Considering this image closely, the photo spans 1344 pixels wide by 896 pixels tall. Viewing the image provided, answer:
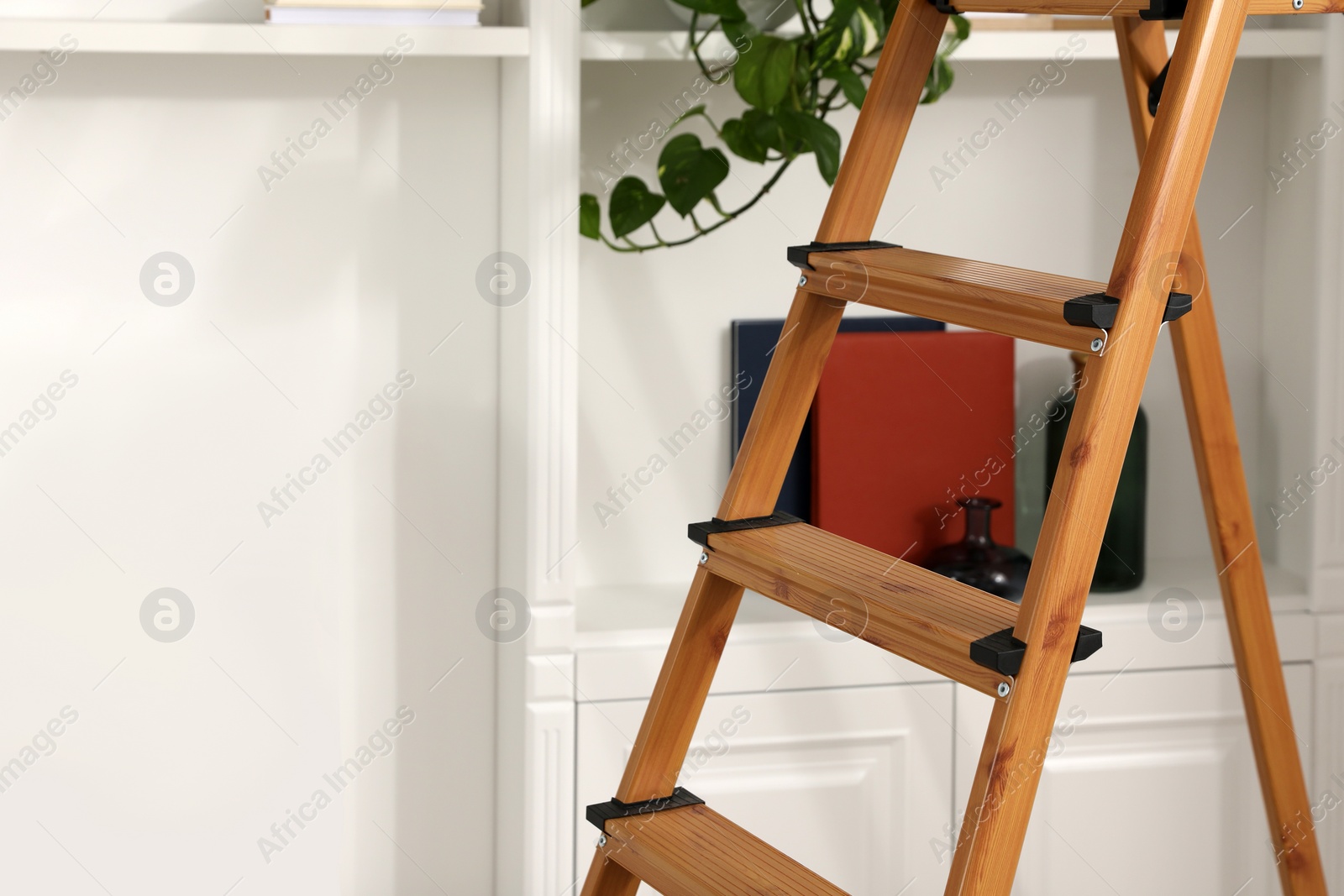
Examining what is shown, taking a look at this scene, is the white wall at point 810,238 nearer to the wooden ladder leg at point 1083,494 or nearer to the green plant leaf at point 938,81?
the green plant leaf at point 938,81

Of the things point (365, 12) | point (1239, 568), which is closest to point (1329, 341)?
point (1239, 568)

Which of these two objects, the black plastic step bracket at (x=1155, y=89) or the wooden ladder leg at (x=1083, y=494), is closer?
the wooden ladder leg at (x=1083, y=494)

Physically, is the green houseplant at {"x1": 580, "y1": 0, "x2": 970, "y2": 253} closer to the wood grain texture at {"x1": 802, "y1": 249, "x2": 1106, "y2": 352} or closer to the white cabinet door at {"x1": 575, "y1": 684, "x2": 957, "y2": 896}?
the wood grain texture at {"x1": 802, "y1": 249, "x2": 1106, "y2": 352}

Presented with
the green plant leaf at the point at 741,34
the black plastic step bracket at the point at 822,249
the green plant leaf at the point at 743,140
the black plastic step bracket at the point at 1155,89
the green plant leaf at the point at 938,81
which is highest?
the green plant leaf at the point at 938,81

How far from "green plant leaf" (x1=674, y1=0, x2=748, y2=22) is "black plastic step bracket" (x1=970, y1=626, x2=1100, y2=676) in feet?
2.92

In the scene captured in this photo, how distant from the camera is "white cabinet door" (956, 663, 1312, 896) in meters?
1.77

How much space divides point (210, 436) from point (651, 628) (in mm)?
600

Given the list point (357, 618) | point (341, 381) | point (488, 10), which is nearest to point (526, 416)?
point (341, 381)

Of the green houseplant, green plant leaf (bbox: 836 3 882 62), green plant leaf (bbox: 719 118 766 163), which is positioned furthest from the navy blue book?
green plant leaf (bbox: 836 3 882 62)

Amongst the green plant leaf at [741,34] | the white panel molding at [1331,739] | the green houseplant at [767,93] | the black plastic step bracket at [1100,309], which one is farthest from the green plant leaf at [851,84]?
the white panel molding at [1331,739]

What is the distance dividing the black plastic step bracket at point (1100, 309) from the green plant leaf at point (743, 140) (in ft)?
2.50

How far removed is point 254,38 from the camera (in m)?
1.45

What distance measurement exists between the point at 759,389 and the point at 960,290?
880 mm

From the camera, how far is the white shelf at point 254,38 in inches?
56.4
